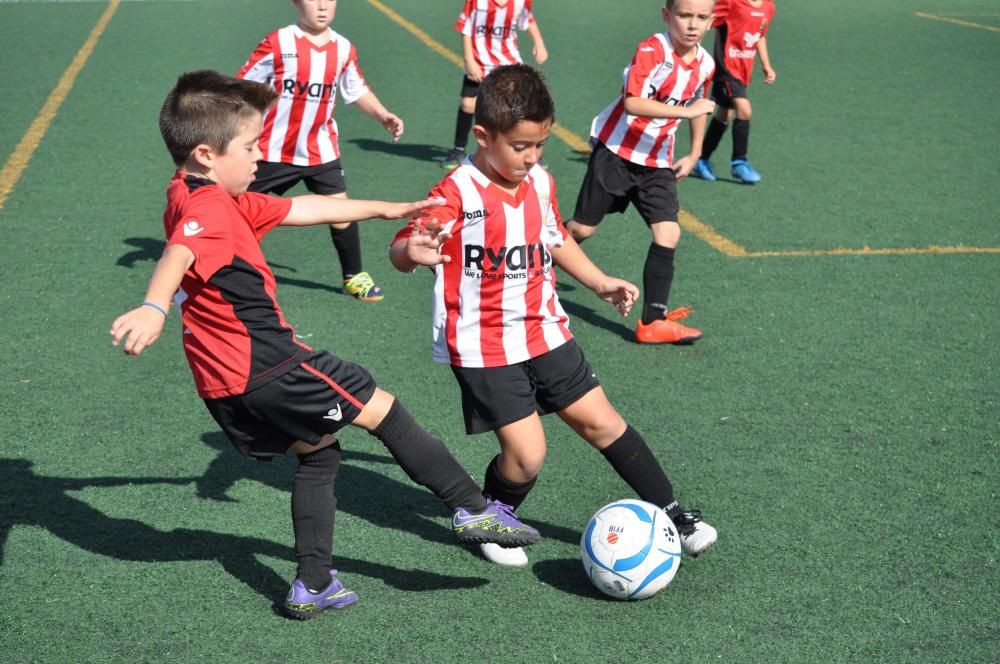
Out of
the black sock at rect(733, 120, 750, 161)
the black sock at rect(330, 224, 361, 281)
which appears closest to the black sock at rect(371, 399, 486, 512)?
the black sock at rect(330, 224, 361, 281)

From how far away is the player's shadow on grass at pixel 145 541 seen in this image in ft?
12.6

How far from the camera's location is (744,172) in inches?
365

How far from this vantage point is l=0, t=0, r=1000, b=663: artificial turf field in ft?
11.7

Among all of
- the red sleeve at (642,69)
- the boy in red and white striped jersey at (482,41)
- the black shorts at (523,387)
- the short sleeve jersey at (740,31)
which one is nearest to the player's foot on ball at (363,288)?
the red sleeve at (642,69)

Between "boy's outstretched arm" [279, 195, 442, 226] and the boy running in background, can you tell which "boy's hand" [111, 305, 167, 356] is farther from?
the boy running in background

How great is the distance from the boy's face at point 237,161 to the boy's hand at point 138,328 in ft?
2.05

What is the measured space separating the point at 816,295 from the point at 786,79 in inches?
300

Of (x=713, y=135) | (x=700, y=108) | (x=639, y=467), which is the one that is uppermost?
(x=700, y=108)

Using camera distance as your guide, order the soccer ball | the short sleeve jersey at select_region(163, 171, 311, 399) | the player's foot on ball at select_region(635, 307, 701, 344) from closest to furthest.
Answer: the short sleeve jersey at select_region(163, 171, 311, 399) < the soccer ball < the player's foot on ball at select_region(635, 307, 701, 344)

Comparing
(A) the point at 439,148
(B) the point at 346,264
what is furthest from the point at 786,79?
(B) the point at 346,264

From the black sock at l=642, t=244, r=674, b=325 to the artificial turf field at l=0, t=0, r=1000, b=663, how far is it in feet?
0.88

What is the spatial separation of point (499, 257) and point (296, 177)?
3244mm

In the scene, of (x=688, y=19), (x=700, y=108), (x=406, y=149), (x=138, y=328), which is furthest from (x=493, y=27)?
(x=138, y=328)

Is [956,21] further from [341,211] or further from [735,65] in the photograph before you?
[341,211]
